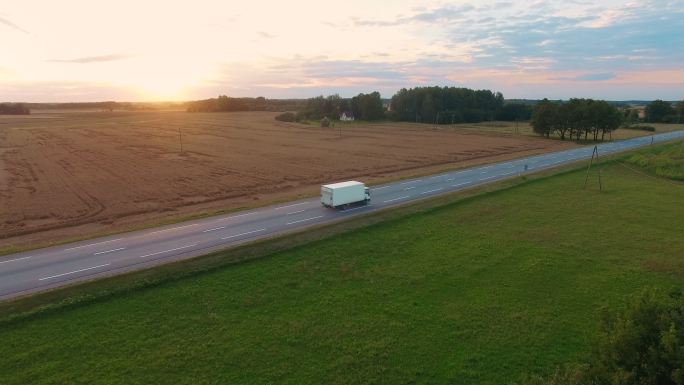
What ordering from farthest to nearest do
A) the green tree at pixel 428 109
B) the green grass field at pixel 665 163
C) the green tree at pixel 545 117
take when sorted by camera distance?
the green tree at pixel 428 109, the green tree at pixel 545 117, the green grass field at pixel 665 163

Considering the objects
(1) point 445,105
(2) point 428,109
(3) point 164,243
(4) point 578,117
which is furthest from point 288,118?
(3) point 164,243

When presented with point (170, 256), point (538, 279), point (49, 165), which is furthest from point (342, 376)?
point (49, 165)

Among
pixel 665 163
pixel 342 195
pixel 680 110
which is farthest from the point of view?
pixel 680 110

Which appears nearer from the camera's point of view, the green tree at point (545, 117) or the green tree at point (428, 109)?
the green tree at point (545, 117)

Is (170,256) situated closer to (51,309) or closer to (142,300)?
(142,300)

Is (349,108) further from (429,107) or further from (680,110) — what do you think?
(680,110)

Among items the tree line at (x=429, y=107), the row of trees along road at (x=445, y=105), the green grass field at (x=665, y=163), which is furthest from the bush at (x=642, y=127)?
the green grass field at (x=665, y=163)

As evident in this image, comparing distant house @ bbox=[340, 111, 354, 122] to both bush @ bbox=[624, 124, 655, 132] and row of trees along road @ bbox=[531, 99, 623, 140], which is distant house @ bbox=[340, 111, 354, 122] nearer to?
row of trees along road @ bbox=[531, 99, 623, 140]

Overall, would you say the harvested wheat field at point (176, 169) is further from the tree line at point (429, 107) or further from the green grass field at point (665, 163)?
the tree line at point (429, 107)
